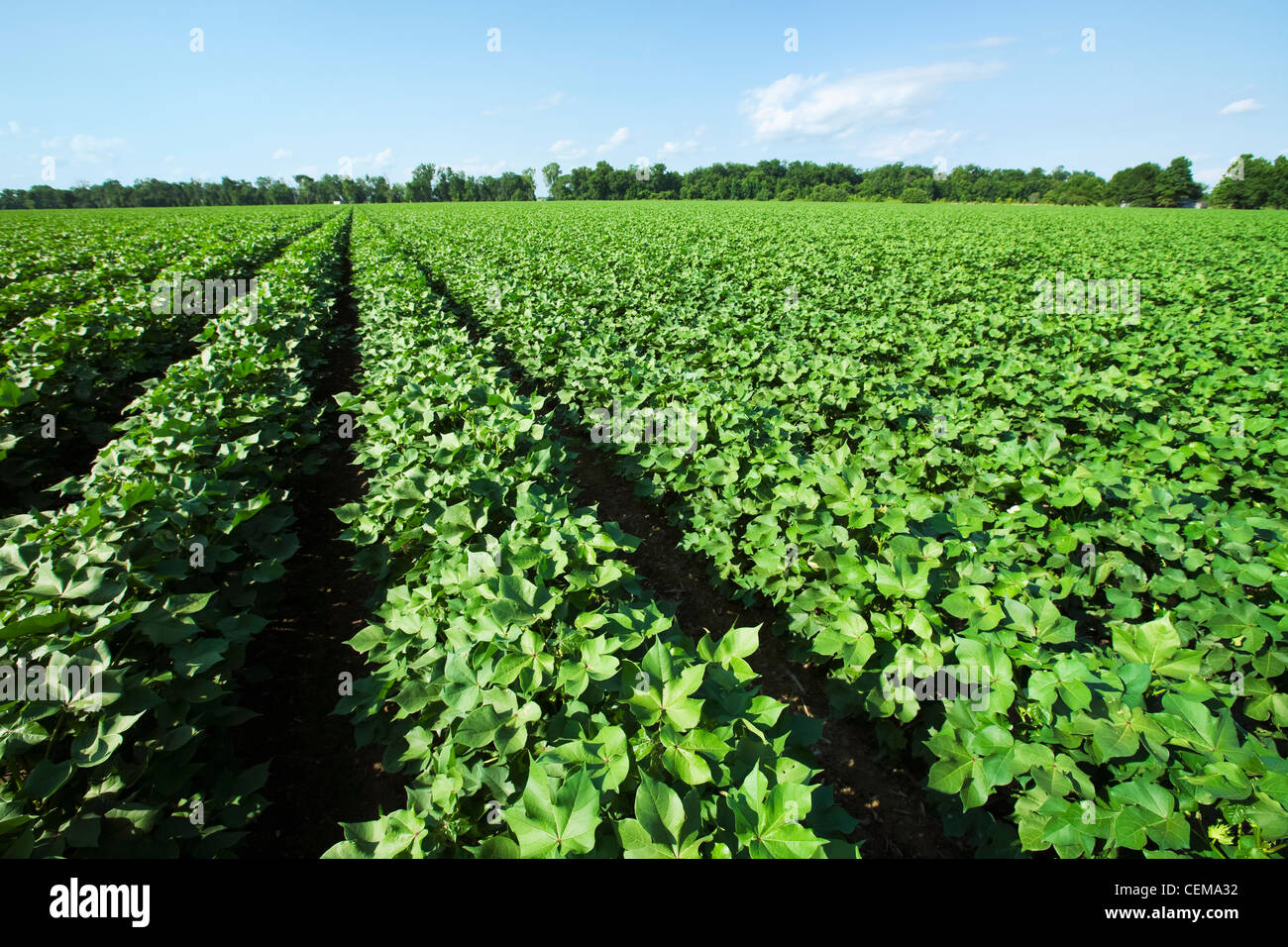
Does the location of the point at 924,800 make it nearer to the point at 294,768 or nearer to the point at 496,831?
the point at 496,831

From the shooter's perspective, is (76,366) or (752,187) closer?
(76,366)

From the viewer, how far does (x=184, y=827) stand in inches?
79.1

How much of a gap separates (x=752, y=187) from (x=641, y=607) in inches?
3773

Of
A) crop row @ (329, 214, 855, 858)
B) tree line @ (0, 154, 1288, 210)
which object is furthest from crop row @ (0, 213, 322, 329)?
tree line @ (0, 154, 1288, 210)

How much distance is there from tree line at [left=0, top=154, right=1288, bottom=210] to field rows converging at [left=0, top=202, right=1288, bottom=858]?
3277 inches

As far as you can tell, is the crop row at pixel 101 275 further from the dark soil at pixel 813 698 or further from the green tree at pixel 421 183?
the green tree at pixel 421 183

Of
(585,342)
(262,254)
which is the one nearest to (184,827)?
(585,342)

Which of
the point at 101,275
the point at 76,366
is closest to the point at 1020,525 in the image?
the point at 76,366

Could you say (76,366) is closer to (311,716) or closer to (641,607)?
(311,716)

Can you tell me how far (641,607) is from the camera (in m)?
2.40

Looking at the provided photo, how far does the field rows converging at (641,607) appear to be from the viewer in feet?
5.64

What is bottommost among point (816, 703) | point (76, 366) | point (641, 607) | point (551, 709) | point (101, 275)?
point (816, 703)

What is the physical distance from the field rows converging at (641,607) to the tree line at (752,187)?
8325 centimetres

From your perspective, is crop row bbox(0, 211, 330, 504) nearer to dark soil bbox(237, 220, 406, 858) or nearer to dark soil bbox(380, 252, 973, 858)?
dark soil bbox(237, 220, 406, 858)
